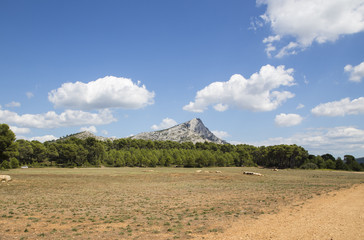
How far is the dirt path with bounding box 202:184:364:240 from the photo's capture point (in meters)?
14.5

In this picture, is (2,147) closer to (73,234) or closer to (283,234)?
(73,234)

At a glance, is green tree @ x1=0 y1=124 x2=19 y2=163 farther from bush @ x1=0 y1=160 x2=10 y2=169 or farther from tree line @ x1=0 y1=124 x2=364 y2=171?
tree line @ x1=0 y1=124 x2=364 y2=171

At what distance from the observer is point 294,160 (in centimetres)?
14350

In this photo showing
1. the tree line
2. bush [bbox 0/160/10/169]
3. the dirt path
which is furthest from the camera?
the tree line

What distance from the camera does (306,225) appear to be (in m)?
16.7

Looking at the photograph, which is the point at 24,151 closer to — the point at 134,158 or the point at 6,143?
the point at 6,143

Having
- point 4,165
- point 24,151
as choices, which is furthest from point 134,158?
point 4,165

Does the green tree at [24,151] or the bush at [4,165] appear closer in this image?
the bush at [4,165]

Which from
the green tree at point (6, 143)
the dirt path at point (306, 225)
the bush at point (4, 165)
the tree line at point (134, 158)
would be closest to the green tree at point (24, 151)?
the tree line at point (134, 158)

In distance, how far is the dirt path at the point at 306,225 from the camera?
1448 centimetres

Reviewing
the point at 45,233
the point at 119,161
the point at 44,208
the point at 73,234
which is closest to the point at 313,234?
the point at 73,234

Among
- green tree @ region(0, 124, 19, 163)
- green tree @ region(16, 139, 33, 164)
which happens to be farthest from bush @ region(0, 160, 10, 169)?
green tree @ region(16, 139, 33, 164)

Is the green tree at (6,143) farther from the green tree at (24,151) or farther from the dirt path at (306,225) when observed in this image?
the dirt path at (306,225)

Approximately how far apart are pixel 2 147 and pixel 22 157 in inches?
2209
